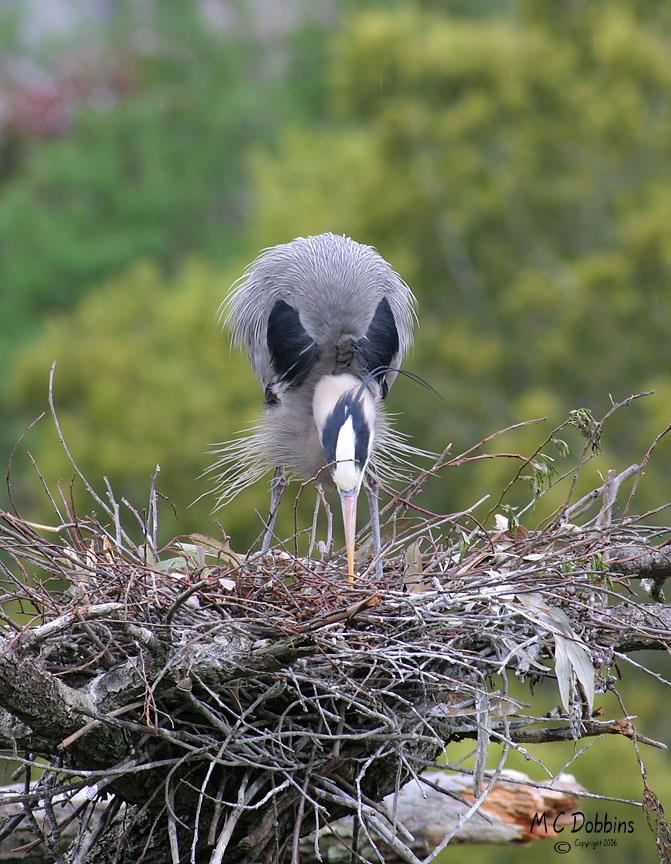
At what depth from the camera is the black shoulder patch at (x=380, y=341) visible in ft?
14.6

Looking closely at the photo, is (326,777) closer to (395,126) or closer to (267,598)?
(267,598)

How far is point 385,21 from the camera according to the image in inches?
500

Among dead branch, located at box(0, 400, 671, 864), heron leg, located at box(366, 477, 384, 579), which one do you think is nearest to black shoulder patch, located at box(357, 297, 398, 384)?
heron leg, located at box(366, 477, 384, 579)

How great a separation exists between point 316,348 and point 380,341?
10.1 inches

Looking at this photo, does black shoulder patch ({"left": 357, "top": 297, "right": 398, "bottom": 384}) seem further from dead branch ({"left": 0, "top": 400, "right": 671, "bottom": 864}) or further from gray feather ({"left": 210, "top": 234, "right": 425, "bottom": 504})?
dead branch ({"left": 0, "top": 400, "right": 671, "bottom": 864})

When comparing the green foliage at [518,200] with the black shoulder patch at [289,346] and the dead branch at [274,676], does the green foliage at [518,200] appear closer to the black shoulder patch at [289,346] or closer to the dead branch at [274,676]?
the black shoulder patch at [289,346]

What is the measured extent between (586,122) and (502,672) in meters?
10.1

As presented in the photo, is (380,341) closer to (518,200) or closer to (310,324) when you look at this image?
(310,324)

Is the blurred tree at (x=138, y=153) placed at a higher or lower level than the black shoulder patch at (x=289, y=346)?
lower

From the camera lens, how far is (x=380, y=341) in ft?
14.9

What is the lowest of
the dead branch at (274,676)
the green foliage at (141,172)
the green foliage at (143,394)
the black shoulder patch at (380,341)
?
the green foliage at (143,394)

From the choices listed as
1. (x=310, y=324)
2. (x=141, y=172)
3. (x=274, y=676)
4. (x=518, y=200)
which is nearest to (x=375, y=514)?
(x=310, y=324)

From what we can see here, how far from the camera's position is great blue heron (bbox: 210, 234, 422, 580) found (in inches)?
174

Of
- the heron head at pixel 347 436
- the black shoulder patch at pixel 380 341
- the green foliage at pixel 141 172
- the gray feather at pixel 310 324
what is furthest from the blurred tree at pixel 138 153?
the heron head at pixel 347 436
